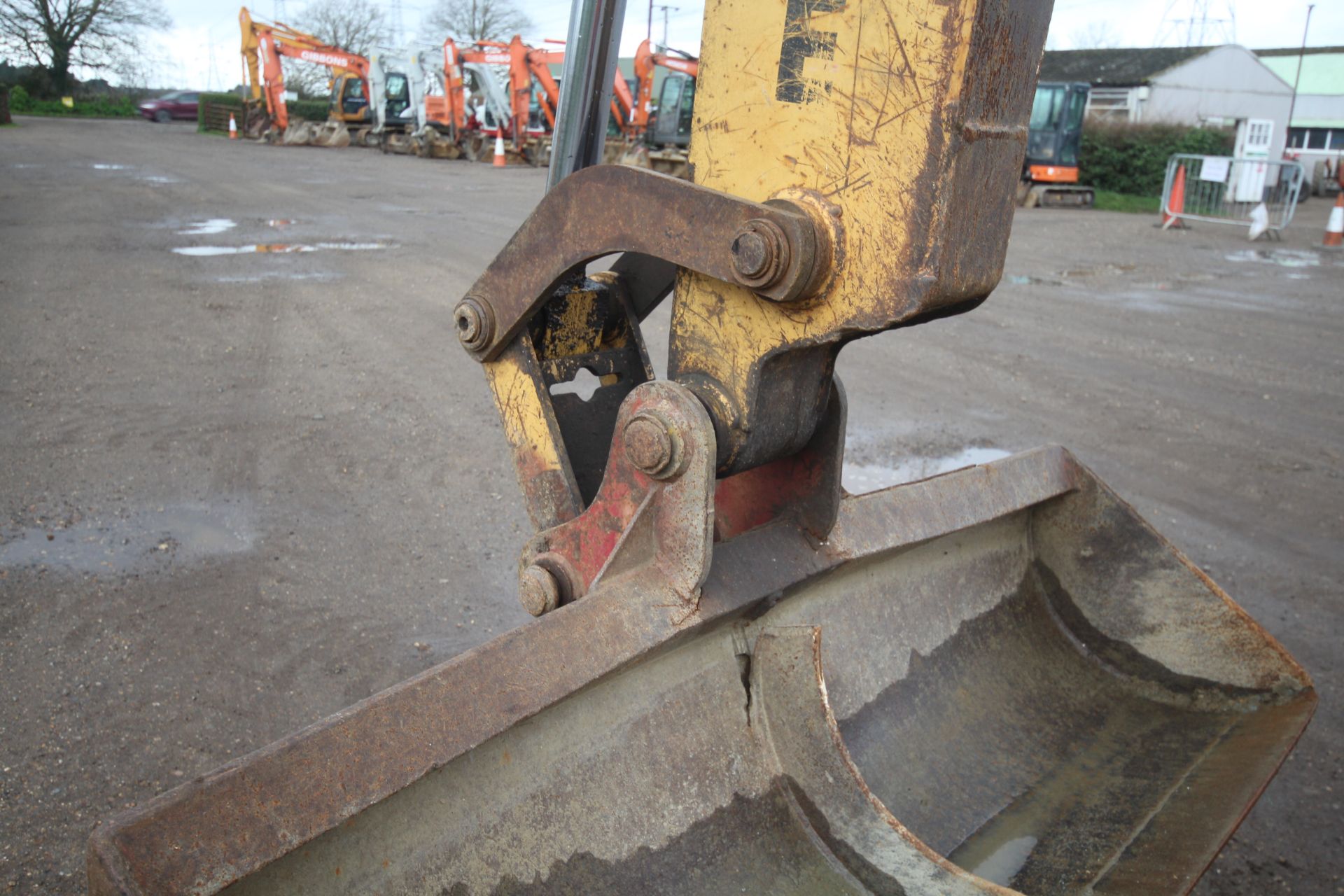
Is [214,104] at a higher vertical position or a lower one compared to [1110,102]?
lower

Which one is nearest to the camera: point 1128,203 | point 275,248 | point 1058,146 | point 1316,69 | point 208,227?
point 275,248

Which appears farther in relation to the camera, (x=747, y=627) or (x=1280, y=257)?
(x=1280, y=257)

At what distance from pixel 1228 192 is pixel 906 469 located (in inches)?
710

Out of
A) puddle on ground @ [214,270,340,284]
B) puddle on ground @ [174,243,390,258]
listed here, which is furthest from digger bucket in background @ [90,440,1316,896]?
puddle on ground @ [174,243,390,258]

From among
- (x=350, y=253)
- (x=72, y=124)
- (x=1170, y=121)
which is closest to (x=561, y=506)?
(x=350, y=253)

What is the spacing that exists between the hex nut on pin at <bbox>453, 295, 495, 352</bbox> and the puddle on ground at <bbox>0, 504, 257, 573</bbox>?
1.98m

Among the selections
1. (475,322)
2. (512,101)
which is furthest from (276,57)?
(475,322)

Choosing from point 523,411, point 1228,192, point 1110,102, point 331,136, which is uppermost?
point 1110,102

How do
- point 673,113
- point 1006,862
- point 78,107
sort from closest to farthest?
point 1006,862, point 673,113, point 78,107

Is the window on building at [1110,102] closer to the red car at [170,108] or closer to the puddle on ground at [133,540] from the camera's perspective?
the puddle on ground at [133,540]

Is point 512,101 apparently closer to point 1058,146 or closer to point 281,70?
point 281,70

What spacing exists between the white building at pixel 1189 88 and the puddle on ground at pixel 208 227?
26854 mm

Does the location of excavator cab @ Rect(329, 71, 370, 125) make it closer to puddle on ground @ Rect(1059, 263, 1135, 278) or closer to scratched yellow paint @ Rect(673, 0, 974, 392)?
puddle on ground @ Rect(1059, 263, 1135, 278)

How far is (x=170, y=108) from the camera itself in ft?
139
